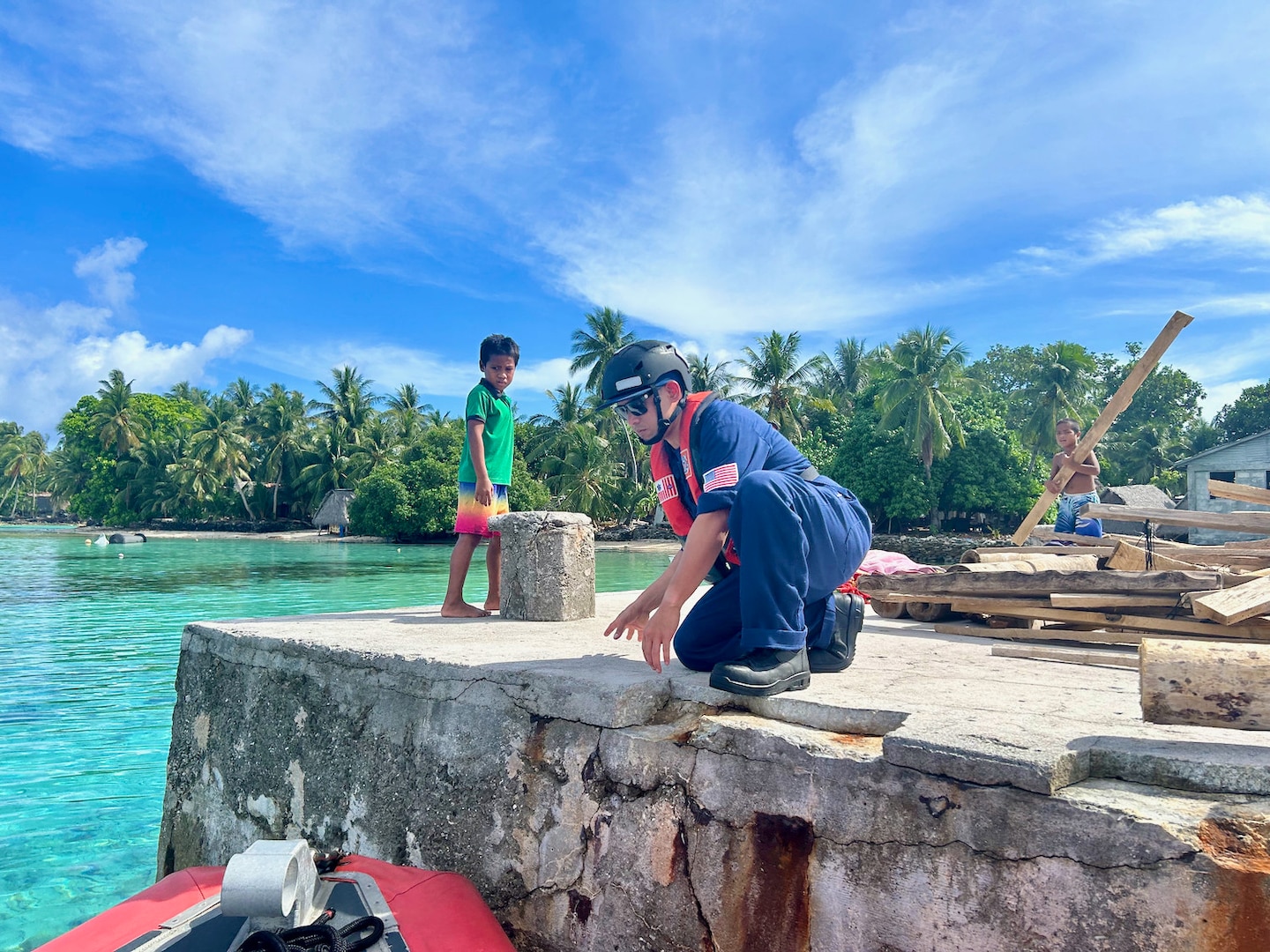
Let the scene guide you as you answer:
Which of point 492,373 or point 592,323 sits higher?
point 592,323

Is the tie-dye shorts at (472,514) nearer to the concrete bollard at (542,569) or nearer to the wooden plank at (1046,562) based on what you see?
the concrete bollard at (542,569)

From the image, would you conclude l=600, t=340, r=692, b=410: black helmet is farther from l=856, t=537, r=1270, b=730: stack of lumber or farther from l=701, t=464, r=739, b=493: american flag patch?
l=856, t=537, r=1270, b=730: stack of lumber

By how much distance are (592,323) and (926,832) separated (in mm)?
47506

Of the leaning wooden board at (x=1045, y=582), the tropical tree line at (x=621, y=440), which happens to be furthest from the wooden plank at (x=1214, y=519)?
the tropical tree line at (x=621, y=440)

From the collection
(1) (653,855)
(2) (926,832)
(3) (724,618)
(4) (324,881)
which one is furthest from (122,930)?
(2) (926,832)

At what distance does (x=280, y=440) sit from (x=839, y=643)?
2368 inches

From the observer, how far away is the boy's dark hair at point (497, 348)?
5012mm

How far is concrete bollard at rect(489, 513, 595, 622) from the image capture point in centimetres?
481

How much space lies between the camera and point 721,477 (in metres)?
2.44

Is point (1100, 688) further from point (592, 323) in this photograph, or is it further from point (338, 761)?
point (592, 323)

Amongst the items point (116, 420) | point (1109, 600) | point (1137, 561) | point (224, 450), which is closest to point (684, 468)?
point (1109, 600)

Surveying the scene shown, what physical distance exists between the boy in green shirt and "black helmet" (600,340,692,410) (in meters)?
2.19

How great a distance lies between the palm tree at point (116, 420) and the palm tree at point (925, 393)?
57.1 metres

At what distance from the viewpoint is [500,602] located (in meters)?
5.06
